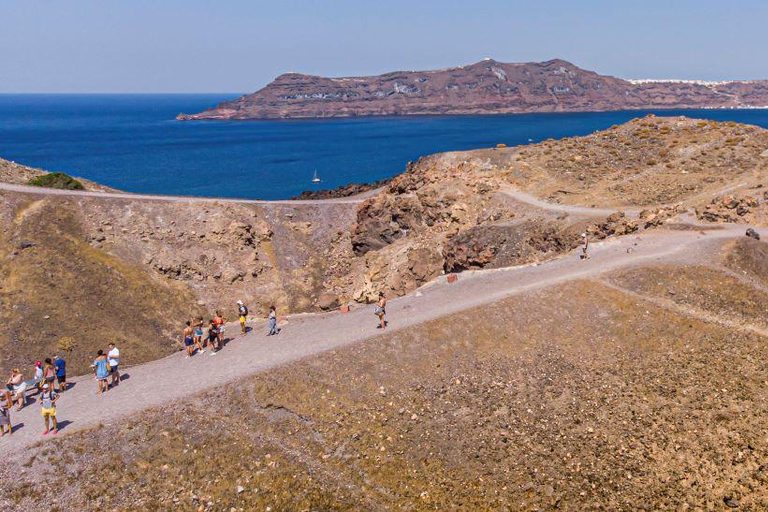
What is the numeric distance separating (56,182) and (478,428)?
186 feet

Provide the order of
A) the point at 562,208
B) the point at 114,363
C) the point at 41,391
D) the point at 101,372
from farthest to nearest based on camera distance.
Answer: the point at 562,208 < the point at 114,363 < the point at 41,391 < the point at 101,372

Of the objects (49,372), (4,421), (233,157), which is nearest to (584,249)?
(49,372)

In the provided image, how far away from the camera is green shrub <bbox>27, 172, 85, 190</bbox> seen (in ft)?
188

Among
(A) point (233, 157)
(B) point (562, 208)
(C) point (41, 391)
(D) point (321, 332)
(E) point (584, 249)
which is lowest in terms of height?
(C) point (41, 391)

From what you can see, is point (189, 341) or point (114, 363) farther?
point (189, 341)

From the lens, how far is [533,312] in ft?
93.9

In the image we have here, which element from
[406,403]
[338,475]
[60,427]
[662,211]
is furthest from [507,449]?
[662,211]

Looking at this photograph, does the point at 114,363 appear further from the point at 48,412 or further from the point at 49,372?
the point at 48,412

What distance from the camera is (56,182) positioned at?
58.3 metres

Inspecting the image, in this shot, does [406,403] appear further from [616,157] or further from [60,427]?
[616,157]

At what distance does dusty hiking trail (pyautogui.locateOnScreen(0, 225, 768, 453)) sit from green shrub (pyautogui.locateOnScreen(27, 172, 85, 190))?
32.4 metres

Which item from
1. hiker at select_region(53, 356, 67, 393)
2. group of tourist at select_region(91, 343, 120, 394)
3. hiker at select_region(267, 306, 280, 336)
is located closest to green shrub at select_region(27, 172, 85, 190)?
hiker at select_region(53, 356, 67, 393)

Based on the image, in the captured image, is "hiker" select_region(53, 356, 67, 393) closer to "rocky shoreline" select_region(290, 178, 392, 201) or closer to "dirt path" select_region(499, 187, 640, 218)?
"dirt path" select_region(499, 187, 640, 218)

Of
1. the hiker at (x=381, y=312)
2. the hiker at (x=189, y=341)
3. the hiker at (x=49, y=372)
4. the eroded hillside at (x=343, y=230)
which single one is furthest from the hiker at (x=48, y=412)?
the hiker at (x=381, y=312)
